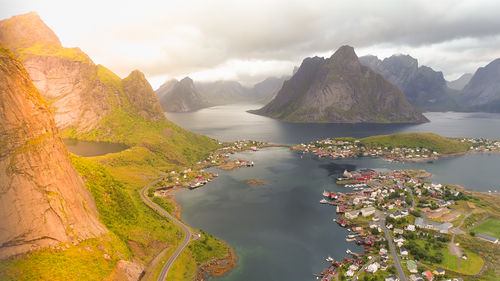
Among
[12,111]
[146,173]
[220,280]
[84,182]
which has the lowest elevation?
[220,280]

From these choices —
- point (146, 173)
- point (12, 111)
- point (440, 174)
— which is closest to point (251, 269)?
point (12, 111)

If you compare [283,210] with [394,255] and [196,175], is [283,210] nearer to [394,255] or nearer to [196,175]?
[394,255]

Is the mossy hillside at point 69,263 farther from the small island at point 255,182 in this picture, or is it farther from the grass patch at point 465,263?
the small island at point 255,182

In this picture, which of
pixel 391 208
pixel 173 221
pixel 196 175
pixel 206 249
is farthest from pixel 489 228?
pixel 196 175

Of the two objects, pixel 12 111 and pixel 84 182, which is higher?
pixel 12 111

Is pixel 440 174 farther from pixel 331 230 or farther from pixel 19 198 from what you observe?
pixel 19 198

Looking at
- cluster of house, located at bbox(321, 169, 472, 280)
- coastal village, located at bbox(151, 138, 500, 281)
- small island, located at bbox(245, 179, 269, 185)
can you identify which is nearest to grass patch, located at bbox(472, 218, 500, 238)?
coastal village, located at bbox(151, 138, 500, 281)

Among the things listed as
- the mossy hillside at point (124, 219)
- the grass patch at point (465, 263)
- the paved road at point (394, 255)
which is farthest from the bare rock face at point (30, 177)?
the grass patch at point (465, 263)
